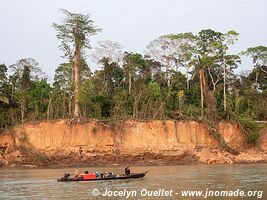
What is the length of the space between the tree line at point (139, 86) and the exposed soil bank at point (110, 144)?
1366mm

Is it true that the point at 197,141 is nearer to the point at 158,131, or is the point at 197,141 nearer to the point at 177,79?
the point at 158,131

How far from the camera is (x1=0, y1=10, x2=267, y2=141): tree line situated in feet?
147

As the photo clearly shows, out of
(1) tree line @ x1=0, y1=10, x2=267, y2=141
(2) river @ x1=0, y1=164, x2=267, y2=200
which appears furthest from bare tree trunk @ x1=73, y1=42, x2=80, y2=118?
(2) river @ x1=0, y1=164, x2=267, y2=200

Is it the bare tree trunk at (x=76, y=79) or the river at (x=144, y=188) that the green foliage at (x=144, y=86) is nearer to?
the bare tree trunk at (x=76, y=79)

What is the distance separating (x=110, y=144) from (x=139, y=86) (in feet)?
25.3

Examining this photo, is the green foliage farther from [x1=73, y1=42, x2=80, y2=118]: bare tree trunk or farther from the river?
the river

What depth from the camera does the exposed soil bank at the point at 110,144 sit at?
42625mm

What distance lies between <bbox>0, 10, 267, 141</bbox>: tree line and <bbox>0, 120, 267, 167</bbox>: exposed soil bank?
1366mm

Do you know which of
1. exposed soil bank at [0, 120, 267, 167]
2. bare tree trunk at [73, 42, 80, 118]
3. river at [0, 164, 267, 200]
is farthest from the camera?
bare tree trunk at [73, 42, 80, 118]

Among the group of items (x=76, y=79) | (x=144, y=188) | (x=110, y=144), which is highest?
(x=76, y=79)

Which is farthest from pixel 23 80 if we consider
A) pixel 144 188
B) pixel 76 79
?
pixel 144 188

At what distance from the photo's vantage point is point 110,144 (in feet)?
143

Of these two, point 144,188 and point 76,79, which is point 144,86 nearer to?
point 76,79

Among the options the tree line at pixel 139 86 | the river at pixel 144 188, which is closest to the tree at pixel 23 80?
the tree line at pixel 139 86
